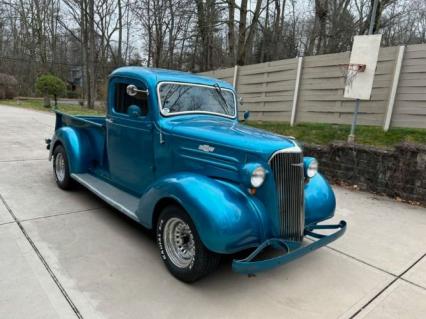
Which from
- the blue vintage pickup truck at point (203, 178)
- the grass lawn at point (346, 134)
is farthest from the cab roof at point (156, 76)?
the grass lawn at point (346, 134)

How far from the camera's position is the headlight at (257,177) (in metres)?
2.75

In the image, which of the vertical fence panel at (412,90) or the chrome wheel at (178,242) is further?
the vertical fence panel at (412,90)

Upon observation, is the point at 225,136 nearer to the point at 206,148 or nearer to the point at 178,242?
the point at 206,148

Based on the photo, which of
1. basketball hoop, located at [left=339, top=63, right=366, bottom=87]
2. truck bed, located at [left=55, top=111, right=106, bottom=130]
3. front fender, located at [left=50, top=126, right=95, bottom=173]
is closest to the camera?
front fender, located at [left=50, top=126, right=95, bottom=173]

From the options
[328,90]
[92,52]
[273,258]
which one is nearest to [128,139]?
[273,258]

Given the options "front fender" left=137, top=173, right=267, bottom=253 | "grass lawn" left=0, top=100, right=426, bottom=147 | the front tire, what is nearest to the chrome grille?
"front fender" left=137, top=173, right=267, bottom=253

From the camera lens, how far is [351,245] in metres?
3.87

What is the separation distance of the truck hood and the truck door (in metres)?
0.42

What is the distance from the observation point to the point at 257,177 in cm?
276

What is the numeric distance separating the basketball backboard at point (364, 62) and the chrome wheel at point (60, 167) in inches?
217

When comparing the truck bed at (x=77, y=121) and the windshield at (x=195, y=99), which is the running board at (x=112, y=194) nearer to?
the truck bed at (x=77, y=121)

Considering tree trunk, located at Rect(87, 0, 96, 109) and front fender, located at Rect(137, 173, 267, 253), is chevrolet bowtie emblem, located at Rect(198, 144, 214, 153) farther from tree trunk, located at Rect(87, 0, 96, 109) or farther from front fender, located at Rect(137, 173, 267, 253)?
tree trunk, located at Rect(87, 0, 96, 109)

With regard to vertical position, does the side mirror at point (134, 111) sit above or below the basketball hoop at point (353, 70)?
below

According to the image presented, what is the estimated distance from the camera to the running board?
3.69 meters
